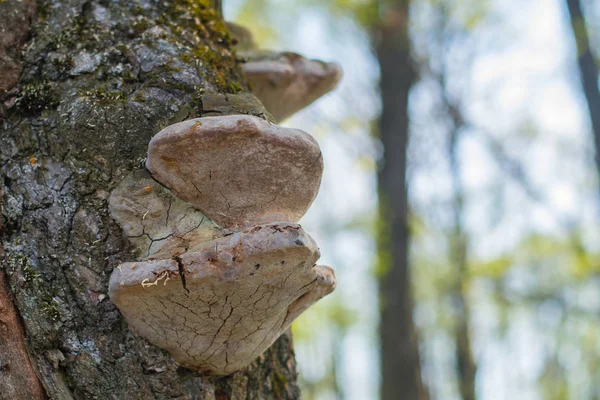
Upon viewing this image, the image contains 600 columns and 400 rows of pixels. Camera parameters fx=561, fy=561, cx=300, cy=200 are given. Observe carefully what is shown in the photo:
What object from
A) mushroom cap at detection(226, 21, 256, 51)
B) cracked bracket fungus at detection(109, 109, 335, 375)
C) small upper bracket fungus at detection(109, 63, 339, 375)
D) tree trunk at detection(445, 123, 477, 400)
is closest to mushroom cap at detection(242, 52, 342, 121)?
mushroom cap at detection(226, 21, 256, 51)

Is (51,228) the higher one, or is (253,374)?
(51,228)

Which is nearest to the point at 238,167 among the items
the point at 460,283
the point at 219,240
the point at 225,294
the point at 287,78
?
the point at 219,240

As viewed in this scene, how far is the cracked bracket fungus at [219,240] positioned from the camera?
140 centimetres

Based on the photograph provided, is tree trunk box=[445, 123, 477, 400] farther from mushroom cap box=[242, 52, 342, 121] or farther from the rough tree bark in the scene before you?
the rough tree bark

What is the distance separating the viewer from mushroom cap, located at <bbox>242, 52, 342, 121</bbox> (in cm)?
231

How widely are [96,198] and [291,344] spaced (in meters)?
0.92

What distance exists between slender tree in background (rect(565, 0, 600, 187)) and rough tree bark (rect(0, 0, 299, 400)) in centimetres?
671

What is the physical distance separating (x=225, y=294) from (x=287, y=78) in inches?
46.8

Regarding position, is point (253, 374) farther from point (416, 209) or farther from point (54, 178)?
point (416, 209)

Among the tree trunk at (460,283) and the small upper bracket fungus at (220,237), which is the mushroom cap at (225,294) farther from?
the tree trunk at (460,283)

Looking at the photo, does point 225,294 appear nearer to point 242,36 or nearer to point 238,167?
point 238,167

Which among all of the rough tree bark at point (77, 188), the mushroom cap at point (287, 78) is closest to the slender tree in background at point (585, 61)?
the mushroom cap at point (287, 78)

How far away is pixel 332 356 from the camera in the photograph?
72.9 ft

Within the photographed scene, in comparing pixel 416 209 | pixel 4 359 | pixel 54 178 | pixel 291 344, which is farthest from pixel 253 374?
pixel 416 209
